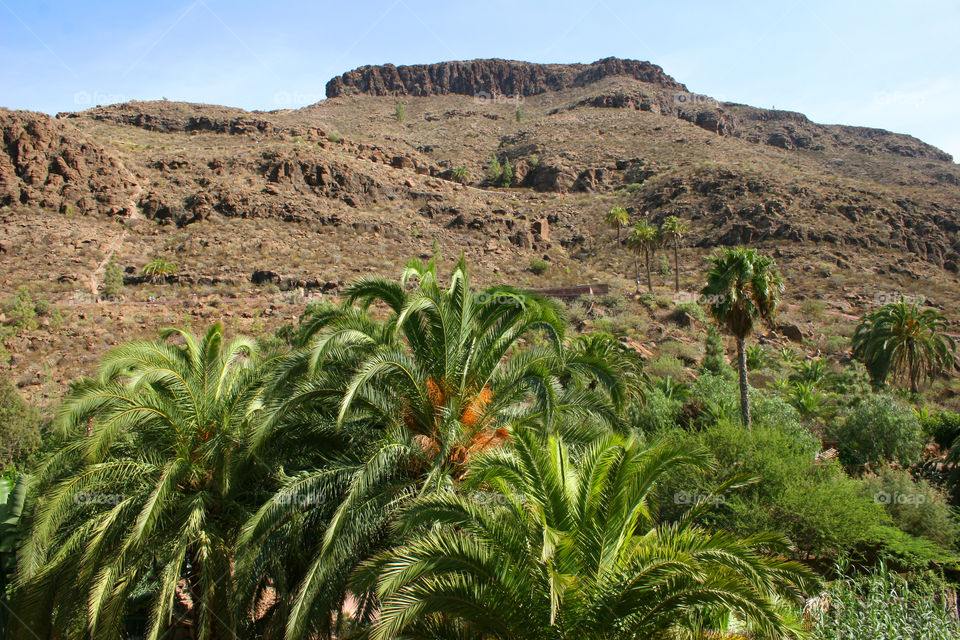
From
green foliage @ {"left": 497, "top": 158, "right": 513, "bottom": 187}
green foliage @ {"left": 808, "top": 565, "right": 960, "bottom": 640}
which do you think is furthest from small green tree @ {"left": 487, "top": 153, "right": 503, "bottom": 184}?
green foliage @ {"left": 808, "top": 565, "right": 960, "bottom": 640}

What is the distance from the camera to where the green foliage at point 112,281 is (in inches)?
1284

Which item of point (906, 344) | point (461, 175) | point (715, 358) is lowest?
point (715, 358)

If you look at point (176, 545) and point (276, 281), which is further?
point (276, 281)

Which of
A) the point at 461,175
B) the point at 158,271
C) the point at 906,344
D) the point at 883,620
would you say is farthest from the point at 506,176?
the point at 883,620

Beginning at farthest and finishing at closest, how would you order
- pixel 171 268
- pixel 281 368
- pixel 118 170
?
pixel 118 170, pixel 171 268, pixel 281 368

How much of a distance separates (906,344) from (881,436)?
9236 millimetres

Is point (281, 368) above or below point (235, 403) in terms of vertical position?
above

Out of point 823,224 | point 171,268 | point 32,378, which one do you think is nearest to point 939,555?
point 32,378

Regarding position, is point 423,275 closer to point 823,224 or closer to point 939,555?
point 939,555

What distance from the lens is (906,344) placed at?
25188mm

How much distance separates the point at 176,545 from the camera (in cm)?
725

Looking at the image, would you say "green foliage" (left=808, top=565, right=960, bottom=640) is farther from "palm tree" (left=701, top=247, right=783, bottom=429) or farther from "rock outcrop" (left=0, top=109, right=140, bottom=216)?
"rock outcrop" (left=0, top=109, right=140, bottom=216)

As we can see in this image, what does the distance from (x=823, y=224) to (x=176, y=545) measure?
55.4 metres

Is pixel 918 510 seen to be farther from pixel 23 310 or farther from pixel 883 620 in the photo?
pixel 23 310
